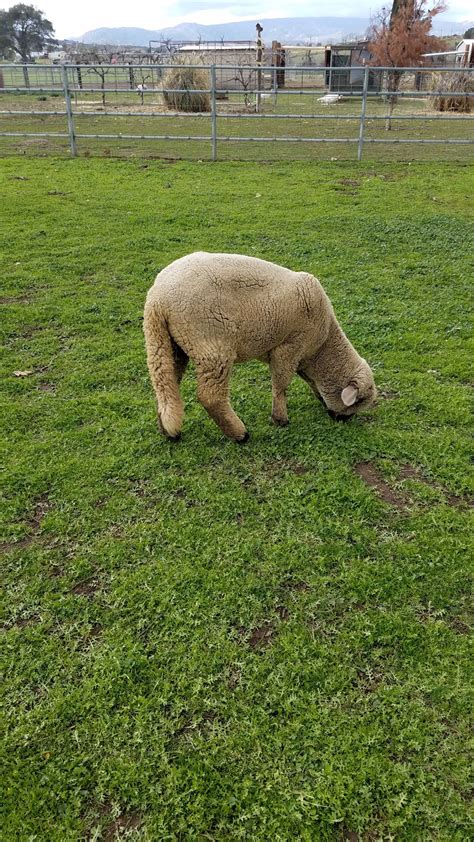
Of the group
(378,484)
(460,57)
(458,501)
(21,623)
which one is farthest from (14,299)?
(460,57)

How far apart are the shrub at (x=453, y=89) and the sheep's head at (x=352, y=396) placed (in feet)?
68.8

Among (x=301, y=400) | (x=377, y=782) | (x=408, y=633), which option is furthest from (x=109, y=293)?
(x=377, y=782)

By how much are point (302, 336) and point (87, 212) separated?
766 cm

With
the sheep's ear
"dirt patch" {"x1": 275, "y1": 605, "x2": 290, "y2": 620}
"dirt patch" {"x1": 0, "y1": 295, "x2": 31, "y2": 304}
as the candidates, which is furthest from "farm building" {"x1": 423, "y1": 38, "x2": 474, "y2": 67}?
"dirt patch" {"x1": 275, "y1": 605, "x2": 290, "y2": 620}

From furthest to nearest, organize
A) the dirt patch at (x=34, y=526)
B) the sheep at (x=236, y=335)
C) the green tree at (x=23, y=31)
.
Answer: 1. the green tree at (x=23, y=31)
2. the sheep at (x=236, y=335)
3. the dirt patch at (x=34, y=526)

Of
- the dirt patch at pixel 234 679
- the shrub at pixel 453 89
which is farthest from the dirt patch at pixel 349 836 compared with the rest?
the shrub at pixel 453 89

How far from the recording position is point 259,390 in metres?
5.17

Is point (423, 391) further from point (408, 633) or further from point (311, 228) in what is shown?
point (311, 228)

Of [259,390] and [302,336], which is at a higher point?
[302,336]

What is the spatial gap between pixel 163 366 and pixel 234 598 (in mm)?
1686

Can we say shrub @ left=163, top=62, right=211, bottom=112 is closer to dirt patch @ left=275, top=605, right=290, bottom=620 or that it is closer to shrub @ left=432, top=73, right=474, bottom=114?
shrub @ left=432, top=73, right=474, bottom=114

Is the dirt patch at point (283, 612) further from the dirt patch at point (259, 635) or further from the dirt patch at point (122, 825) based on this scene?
the dirt patch at point (122, 825)

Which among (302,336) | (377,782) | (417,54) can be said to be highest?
(417,54)

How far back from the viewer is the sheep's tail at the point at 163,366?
12.6ft
